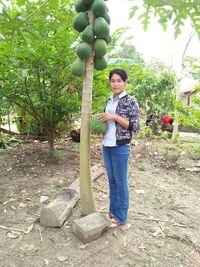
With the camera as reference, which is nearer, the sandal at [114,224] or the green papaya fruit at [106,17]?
the green papaya fruit at [106,17]

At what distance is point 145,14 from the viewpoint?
3.03 m

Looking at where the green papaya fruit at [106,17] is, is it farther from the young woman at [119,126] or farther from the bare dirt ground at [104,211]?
the bare dirt ground at [104,211]

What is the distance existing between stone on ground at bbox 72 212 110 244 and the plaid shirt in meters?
0.84

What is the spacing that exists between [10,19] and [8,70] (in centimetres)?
183

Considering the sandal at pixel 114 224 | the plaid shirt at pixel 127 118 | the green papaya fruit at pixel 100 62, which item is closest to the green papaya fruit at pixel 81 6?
the green papaya fruit at pixel 100 62

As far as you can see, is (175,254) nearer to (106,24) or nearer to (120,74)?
(120,74)

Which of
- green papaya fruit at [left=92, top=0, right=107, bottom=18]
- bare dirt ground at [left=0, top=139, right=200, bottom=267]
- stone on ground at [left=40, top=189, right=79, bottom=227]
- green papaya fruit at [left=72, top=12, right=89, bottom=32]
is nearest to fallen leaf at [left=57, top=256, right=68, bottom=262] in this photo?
bare dirt ground at [left=0, top=139, right=200, bottom=267]

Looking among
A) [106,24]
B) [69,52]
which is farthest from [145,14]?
[69,52]

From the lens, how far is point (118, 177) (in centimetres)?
303

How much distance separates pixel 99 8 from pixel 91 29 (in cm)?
19

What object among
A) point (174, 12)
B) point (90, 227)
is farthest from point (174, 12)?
point (90, 227)

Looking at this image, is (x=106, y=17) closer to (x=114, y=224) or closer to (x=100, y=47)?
(x=100, y=47)

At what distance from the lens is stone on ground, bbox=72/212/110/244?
9.42 ft

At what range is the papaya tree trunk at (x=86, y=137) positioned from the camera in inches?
112
